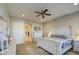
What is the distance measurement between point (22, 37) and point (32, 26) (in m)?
0.36

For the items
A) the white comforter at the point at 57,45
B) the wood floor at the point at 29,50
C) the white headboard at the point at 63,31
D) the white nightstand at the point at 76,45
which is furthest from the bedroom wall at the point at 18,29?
the white nightstand at the point at 76,45

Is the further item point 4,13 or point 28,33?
point 28,33

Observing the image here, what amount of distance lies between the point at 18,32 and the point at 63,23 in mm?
1082

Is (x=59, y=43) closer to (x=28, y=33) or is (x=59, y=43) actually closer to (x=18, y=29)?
(x=28, y=33)

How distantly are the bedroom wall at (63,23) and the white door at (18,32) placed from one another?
0.56 m

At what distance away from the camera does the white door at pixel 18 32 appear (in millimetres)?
1988

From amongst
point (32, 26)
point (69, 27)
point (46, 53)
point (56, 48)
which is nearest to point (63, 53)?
point (56, 48)

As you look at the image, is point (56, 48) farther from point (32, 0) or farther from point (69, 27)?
point (32, 0)

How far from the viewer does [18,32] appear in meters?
2.01

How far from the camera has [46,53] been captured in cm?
196

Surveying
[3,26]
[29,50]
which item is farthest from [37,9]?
[29,50]

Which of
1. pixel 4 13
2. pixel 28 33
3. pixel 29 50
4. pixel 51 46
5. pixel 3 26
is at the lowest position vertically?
pixel 29 50

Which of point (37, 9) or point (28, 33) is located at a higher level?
point (37, 9)

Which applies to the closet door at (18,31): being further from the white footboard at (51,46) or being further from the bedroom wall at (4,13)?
the white footboard at (51,46)
